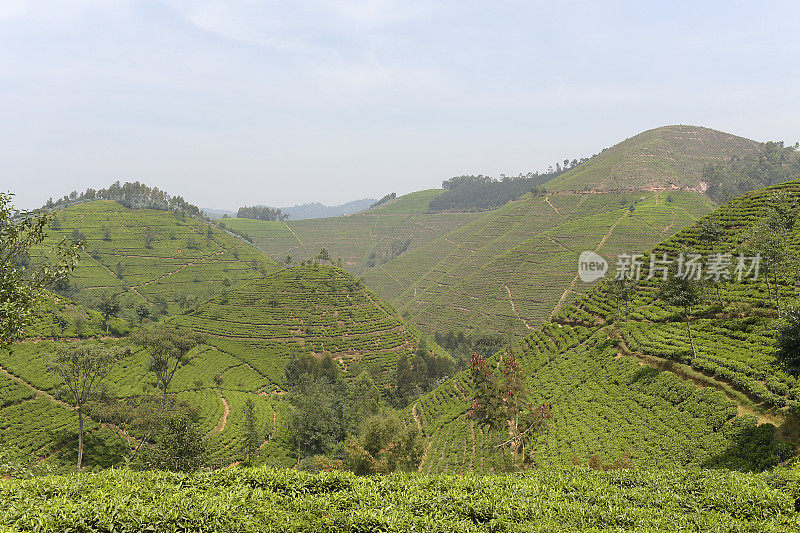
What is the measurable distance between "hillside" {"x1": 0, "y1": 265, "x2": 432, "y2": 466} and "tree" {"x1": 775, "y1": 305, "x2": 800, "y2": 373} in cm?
3768

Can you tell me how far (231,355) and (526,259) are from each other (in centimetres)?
9651

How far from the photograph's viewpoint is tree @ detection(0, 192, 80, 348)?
12.9 m

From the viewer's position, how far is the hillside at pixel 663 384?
20.8 metres

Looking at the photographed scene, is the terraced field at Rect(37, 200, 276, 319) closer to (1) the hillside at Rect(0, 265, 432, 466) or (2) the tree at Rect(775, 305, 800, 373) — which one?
(1) the hillside at Rect(0, 265, 432, 466)

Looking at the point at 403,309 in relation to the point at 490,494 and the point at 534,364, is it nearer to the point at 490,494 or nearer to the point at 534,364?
the point at 534,364

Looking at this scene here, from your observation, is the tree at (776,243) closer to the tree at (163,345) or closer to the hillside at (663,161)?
the tree at (163,345)

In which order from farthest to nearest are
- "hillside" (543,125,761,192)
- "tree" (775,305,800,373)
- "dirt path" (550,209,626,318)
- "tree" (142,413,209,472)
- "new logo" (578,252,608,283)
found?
"hillside" (543,125,761,192) < "new logo" (578,252,608,283) < "dirt path" (550,209,626,318) < "tree" (142,413,209,472) < "tree" (775,305,800,373)

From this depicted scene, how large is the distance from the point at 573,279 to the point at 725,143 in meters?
171

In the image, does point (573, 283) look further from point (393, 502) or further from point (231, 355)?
point (393, 502)

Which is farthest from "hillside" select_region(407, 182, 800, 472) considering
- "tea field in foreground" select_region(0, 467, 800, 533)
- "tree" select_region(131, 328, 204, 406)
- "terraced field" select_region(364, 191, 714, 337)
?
"terraced field" select_region(364, 191, 714, 337)

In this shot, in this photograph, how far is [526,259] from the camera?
390 feet

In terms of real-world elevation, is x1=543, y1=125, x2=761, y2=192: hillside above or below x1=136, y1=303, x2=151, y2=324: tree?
above

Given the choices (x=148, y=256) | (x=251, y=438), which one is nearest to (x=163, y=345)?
(x=251, y=438)

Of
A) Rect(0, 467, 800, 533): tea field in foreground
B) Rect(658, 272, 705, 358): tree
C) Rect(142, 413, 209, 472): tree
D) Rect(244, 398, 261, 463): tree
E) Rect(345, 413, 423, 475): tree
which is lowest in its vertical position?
Rect(244, 398, 261, 463): tree
